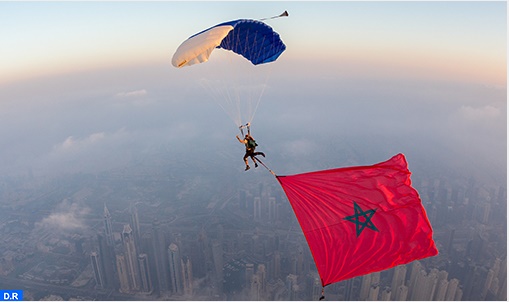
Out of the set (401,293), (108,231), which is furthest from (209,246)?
(401,293)

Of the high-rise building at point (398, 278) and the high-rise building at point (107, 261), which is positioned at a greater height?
the high-rise building at point (107, 261)

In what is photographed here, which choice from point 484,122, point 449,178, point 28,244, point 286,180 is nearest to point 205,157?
point 28,244

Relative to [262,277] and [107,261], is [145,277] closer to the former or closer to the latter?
[107,261]

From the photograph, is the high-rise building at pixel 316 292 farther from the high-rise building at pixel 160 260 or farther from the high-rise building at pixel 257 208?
the high-rise building at pixel 257 208

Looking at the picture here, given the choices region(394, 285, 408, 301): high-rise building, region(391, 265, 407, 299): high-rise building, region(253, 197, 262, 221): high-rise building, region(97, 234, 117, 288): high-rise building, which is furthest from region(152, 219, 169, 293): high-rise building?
region(394, 285, 408, 301): high-rise building

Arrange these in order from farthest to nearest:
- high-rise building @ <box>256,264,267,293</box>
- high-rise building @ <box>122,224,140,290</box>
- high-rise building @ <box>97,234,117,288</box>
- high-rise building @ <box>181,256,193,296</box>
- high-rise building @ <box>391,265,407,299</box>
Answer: high-rise building @ <box>97,234,117,288</box>, high-rise building @ <box>122,224,140,290</box>, high-rise building @ <box>181,256,193,296</box>, high-rise building @ <box>256,264,267,293</box>, high-rise building @ <box>391,265,407,299</box>

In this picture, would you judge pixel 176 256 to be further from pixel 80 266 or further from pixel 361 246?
pixel 361 246

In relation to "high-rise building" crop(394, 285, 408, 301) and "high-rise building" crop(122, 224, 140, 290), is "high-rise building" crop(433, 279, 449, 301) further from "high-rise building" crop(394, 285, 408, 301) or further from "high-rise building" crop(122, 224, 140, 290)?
"high-rise building" crop(122, 224, 140, 290)

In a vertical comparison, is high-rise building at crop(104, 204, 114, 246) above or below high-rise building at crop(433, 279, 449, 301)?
above

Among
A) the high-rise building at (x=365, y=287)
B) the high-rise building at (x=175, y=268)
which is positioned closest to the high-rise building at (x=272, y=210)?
the high-rise building at (x=175, y=268)
